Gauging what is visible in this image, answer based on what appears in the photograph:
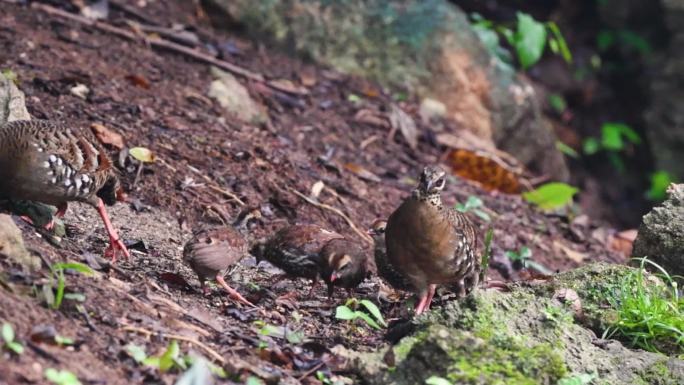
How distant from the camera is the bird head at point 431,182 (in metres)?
6.15

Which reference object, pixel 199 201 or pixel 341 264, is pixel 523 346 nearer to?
pixel 341 264

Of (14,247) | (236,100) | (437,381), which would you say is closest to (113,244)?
(14,247)

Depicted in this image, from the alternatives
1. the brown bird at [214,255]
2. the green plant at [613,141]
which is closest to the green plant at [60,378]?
the brown bird at [214,255]

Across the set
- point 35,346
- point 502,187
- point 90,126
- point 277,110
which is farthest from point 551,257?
point 35,346

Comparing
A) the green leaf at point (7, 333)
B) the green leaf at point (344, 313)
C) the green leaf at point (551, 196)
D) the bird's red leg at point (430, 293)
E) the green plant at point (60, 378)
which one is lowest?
the green leaf at point (551, 196)

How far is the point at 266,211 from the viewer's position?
25.7ft

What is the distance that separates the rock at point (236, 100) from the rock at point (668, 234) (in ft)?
12.0

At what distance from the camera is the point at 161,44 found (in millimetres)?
9875

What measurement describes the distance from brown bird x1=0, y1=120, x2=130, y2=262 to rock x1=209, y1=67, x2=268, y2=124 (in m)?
2.96

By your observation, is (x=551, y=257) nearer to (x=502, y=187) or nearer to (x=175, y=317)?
(x=502, y=187)

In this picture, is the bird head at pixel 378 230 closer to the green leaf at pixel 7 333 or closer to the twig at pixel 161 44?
the green leaf at pixel 7 333

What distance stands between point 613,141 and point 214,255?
9544 mm

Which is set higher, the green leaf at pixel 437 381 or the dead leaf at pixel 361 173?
the green leaf at pixel 437 381

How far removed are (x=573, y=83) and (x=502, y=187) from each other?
474 cm
